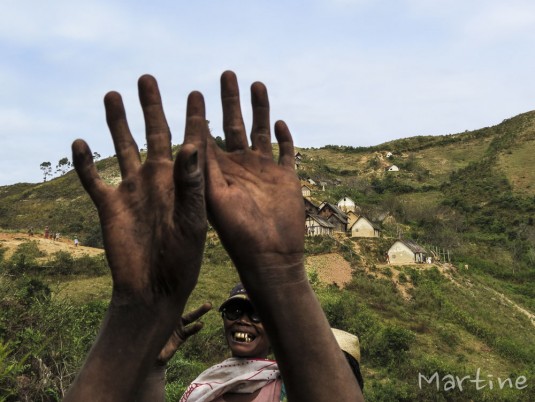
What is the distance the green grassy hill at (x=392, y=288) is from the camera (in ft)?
38.7

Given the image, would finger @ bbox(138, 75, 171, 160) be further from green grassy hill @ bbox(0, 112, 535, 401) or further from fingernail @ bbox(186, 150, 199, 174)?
green grassy hill @ bbox(0, 112, 535, 401)

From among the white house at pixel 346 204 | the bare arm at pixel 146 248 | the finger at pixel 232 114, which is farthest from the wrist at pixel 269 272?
the white house at pixel 346 204

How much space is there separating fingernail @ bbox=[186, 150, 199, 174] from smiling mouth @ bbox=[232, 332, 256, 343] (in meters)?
1.50

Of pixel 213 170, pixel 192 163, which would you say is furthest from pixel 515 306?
pixel 192 163

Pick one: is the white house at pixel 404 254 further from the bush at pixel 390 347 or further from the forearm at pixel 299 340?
the forearm at pixel 299 340

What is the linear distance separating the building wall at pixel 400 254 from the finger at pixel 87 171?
120ft

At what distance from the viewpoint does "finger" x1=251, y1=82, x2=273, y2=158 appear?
1.69 meters

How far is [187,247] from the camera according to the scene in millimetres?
1403

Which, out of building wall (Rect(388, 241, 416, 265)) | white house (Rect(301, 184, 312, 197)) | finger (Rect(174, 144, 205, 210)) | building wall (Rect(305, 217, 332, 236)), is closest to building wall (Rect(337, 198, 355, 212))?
white house (Rect(301, 184, 312, 197))

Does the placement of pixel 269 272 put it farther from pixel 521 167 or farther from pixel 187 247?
pixel 521 167

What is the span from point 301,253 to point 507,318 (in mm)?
31629

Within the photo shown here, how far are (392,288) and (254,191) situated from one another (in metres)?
30.3

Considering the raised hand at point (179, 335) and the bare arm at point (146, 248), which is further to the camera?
the raised hand at point (179, 335)

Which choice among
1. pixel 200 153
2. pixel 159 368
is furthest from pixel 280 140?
pixel 159 368
